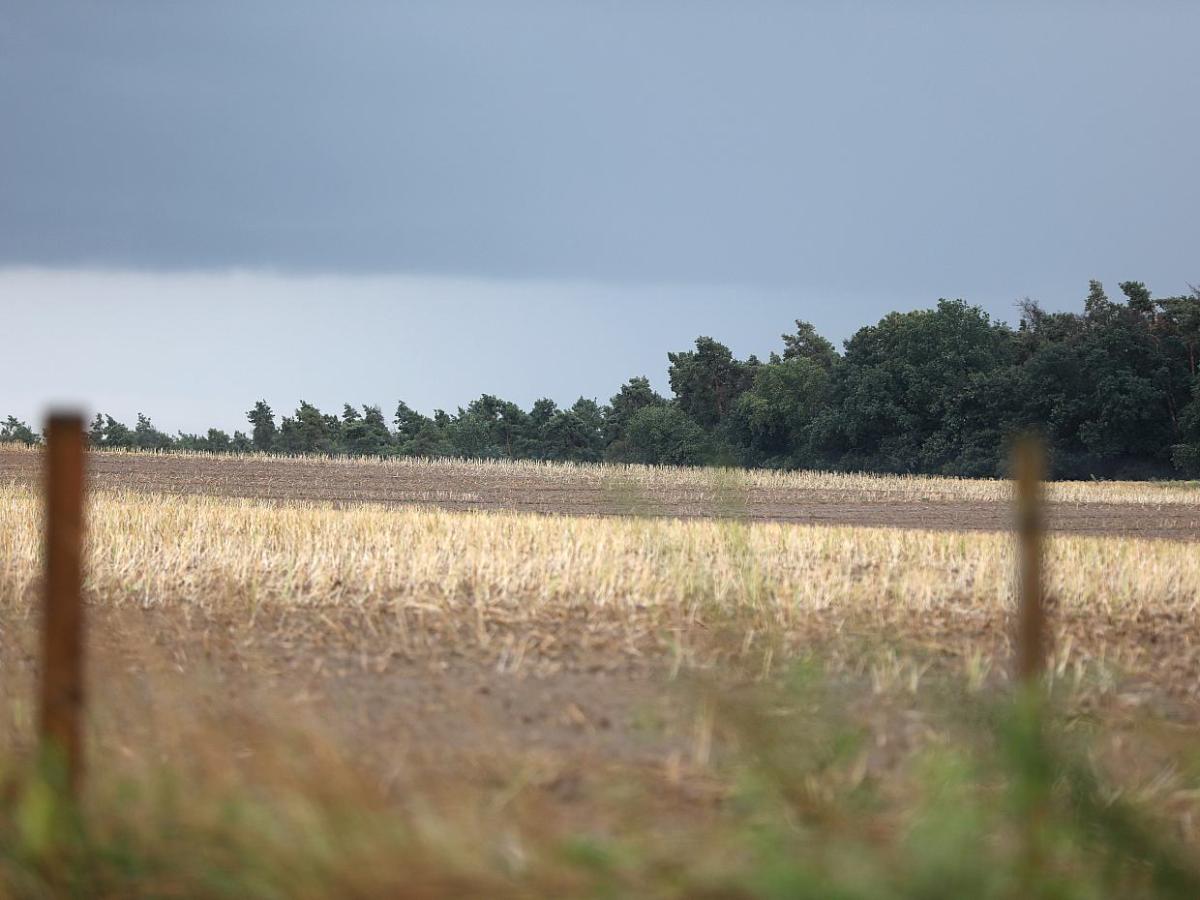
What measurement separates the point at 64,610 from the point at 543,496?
33.1m

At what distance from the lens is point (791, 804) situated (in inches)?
196

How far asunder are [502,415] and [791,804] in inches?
3426

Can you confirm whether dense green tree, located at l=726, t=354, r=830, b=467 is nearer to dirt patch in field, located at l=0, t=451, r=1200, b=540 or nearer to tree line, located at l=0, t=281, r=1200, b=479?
tree line, located at l=0, t=281, r=1200, b=479

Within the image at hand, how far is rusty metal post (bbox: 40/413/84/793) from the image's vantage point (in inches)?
197

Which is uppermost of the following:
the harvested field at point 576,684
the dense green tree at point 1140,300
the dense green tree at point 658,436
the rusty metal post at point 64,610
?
the dense green tree at point 1140,300

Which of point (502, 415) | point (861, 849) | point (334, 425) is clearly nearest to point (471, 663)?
point (861, 849)

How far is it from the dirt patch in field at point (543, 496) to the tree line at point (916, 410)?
8.88 m

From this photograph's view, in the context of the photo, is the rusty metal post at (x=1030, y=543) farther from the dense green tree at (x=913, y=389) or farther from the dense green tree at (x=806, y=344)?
the dense green tree at (x=806, y=344)

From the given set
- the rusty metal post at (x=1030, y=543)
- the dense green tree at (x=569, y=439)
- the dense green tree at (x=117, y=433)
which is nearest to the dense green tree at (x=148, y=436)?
the dense green tree at (x=117, y=433)

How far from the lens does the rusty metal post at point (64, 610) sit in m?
5.00

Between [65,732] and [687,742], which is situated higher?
[65,732]

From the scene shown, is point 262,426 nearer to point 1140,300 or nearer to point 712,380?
point 712,380

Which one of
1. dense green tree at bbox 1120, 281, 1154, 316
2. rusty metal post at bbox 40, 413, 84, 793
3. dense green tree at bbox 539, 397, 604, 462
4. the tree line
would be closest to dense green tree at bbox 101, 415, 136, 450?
the tree line

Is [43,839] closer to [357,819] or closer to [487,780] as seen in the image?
[357,819]
